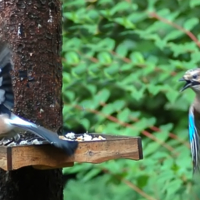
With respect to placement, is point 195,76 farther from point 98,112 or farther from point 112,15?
point 112,15

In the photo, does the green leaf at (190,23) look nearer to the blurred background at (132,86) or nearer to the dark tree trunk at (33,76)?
the blurred background at (132,86)

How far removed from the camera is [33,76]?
3.49 meters

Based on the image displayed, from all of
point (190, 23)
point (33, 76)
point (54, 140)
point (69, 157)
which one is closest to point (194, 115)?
point (190, 23)

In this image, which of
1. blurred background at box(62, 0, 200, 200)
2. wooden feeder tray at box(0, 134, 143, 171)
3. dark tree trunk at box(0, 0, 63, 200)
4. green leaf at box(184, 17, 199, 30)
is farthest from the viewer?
green leaf at box(184, 17, 199, 30)

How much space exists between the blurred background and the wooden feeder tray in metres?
1.39

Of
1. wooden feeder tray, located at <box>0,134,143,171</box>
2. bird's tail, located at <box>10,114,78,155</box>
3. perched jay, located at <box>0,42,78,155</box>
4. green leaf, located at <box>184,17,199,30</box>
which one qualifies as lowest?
wooden feeder tray, located at <box>0,134,143,171</box>

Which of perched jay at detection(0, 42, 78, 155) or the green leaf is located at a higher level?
the green leaf

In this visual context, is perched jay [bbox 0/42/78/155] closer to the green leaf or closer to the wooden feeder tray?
the wooden feeder tray

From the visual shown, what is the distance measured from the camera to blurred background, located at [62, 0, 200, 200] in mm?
4668

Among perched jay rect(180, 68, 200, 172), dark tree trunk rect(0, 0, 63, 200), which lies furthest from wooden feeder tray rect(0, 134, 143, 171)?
perched jay rect(180, 68, 200, 172)

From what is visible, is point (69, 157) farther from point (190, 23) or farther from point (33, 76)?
point (190, 23)

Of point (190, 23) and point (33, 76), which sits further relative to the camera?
point (190, 23)

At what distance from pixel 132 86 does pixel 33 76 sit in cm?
165

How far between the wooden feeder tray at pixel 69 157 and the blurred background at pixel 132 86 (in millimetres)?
1391
